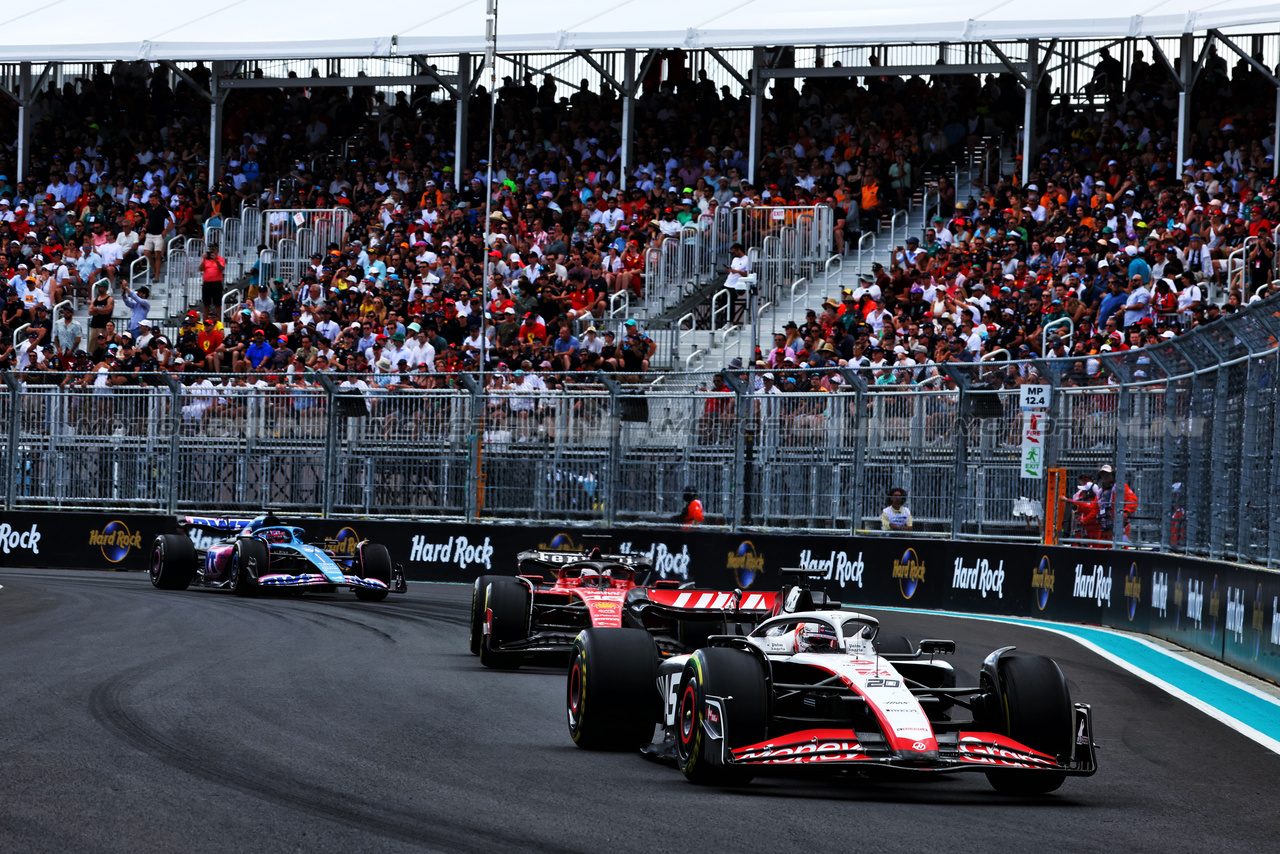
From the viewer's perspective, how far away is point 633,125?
3266 cm

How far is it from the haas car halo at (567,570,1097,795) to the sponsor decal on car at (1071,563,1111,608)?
346 inches

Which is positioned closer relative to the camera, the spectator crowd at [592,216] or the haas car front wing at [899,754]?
the haas car front wing at [899,754]

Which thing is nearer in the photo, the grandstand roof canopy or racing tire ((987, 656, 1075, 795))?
racing tire ((987, 656, 1075, 795))

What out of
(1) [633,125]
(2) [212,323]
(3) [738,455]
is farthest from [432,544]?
(1) [633,125]

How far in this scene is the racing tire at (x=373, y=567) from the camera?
19.1 metres

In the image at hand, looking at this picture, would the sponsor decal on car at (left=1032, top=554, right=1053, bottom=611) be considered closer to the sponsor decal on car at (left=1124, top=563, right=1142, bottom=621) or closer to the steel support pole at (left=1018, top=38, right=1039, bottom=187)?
the sponsor decal on car at (left=1124, top=563, right=1142, bottom=621)

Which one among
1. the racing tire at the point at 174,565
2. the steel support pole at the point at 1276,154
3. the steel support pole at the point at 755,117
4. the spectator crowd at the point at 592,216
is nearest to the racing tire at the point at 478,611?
the spectator crowd at the point at 592,216

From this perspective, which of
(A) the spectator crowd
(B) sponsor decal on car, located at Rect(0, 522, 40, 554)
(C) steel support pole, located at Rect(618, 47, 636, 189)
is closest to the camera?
(A) the spectator crowd

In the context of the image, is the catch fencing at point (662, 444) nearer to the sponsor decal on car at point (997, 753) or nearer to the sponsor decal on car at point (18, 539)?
the sponsor decal on car at point (18, 539)

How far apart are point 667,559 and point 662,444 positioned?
141 cm

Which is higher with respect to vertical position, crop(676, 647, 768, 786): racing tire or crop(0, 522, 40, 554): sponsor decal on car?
crop(676, 647, 768, 786): racing tire

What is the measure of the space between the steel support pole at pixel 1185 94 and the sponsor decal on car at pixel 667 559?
1000cm

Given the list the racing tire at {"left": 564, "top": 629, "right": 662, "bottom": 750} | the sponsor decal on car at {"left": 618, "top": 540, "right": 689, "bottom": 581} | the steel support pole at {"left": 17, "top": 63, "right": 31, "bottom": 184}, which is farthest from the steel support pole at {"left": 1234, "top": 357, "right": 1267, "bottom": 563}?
the steel support pole at {"left": 17, "top": 63, "right": 31, "bottom": 184}

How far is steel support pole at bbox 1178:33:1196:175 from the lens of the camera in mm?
26156
